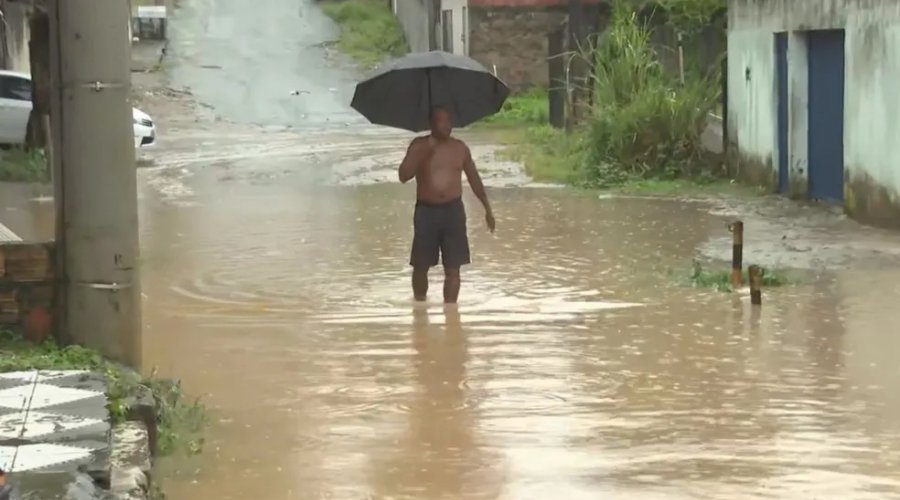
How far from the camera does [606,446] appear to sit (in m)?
7.02

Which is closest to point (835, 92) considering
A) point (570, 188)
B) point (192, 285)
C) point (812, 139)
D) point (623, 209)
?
point (812, 139)

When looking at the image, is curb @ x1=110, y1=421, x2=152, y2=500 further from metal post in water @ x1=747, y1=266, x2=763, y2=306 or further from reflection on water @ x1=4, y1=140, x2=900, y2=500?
metal post in water @ x1=747, y1=266, x2=763, y2=306

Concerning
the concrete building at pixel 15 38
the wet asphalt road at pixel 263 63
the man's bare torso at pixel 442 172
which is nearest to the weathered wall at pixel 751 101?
the man's bare torso at pixel 442 172

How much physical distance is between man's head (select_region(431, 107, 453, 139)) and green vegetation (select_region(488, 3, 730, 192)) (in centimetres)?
876

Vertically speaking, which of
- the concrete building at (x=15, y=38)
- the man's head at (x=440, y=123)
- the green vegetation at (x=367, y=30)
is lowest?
the man's head at (x=440, y=123)

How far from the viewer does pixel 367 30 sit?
43688 millimetres

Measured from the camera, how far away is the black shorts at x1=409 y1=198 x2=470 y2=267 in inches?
429

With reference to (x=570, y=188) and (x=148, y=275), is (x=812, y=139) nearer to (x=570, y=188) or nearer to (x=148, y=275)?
(x=570, y=188)

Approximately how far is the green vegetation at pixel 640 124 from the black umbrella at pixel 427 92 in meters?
8.43

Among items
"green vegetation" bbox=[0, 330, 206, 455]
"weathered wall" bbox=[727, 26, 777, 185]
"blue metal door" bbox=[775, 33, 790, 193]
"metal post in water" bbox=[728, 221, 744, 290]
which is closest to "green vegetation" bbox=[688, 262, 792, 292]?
"metal post in water" bbox=[728, 221, 744, 290]

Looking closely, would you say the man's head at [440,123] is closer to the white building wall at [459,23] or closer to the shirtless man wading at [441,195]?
the shirtless man wading at [441,195]

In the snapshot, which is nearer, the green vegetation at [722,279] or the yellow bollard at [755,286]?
the yellow bollard at [755,286]

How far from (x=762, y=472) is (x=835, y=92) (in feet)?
36.1

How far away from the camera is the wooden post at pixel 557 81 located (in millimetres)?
27438
